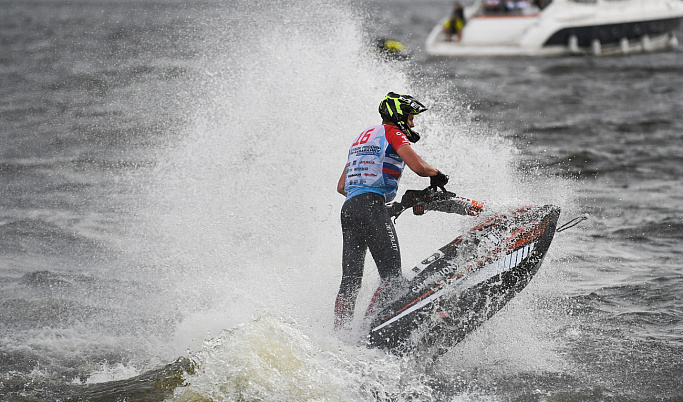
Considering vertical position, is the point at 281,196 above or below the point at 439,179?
above

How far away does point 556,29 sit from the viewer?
2788 centimetres

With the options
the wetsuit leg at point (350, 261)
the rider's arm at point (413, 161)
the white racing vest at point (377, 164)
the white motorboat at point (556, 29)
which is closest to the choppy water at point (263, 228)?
the wetsuit leg at point (350, 261)

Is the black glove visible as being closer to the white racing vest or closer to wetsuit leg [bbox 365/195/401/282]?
the white racing vest

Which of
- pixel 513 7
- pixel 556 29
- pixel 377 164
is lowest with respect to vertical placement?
pixel 377 164

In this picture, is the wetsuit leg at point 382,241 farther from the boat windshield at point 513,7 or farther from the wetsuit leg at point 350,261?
the boat windshield at point 513,7

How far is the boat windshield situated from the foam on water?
19.2 meters

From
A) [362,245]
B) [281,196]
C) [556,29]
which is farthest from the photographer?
[556,29]

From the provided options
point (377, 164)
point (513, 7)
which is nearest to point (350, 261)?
point (377, 164)

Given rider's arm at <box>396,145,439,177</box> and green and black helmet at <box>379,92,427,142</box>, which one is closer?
rider's arm at <box>396,145,439,177</box>

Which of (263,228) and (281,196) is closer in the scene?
(263,228)

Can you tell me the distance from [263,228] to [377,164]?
10.6 feet

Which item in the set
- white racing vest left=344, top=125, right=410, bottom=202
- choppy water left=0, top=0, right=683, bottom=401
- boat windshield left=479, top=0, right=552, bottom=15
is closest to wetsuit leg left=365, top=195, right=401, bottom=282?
white racing vest left=344, top=125, right=410, bottom=202

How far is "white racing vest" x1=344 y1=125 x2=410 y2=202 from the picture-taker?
6.21 m

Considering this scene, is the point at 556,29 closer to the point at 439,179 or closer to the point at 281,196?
the point at 281,196
